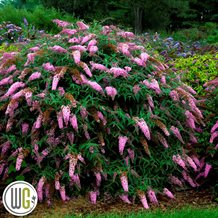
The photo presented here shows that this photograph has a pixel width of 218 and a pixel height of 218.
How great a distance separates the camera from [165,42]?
10188 millimetres

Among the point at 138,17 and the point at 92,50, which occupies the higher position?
the point at 92,50

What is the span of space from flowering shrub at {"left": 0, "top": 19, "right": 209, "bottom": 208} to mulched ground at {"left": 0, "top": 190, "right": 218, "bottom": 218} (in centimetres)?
9

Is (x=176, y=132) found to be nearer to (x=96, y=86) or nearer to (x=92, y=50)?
(x=96, y=86)

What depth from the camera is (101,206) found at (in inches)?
183

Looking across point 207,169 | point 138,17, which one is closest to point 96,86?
point 207,169

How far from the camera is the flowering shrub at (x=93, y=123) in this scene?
4.62m

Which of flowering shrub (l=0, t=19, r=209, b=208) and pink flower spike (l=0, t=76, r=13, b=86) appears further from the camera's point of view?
pink flower spike (l=0, t=76, r=13, b=86)

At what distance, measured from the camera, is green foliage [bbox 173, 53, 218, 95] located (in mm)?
6680

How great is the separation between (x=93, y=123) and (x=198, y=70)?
2.84m

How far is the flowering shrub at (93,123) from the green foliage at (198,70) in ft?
4.35

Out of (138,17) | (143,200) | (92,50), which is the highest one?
(92,50)

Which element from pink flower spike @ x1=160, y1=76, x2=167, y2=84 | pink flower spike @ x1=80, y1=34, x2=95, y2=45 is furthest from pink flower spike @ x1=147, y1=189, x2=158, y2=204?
pink flower spike @ x1=80, y1=34, x2=95, y2=45

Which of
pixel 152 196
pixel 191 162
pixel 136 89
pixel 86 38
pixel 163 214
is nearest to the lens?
pixel 163 214

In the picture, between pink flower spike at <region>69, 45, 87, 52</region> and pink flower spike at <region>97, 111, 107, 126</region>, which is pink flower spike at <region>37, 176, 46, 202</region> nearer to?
pink flower spike at <region>97, 111, 107, 126</region>
